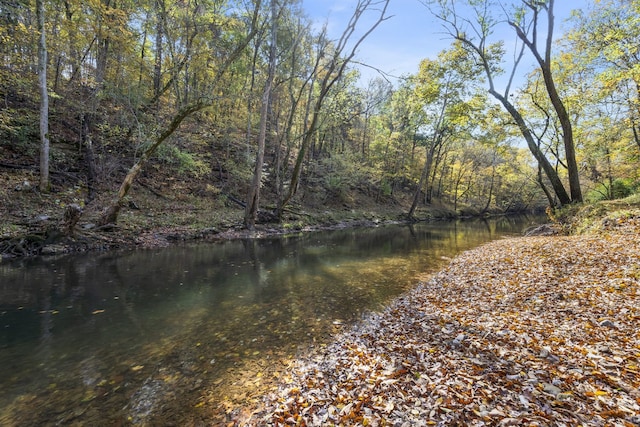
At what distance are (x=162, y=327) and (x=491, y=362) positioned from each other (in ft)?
21.0

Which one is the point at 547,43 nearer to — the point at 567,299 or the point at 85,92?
the point at 567,299

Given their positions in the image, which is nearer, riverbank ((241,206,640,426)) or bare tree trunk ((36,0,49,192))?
riverbank ((241,206,640,426))

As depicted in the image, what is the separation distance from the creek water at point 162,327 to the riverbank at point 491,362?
37.1 inches

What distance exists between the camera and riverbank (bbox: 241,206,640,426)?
3361 millimetres

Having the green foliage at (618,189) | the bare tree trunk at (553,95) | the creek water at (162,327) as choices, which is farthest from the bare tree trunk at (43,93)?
the green foliage at (618,189)

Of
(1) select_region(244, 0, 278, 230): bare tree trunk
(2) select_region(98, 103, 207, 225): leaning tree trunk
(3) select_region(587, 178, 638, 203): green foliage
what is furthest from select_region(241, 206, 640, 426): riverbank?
(3) select_region(587, 178, 638, 203): green foliage

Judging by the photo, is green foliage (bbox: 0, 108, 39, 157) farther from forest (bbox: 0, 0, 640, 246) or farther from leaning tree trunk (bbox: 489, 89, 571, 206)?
leaning tree trunk (bbox: 489, 89, 571, 206)

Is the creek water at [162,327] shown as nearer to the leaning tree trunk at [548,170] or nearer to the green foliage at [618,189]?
the leaning tree trunk at [548,170]

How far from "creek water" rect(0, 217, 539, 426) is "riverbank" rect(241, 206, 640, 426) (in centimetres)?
94

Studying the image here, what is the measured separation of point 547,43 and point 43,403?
22.6 metres

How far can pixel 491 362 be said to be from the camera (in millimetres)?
4371

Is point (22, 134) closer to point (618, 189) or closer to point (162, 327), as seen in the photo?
point (162, 327)

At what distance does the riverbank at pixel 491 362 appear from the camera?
3361 millimetres

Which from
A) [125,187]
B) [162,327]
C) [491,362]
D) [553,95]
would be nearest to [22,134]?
[125,187]
